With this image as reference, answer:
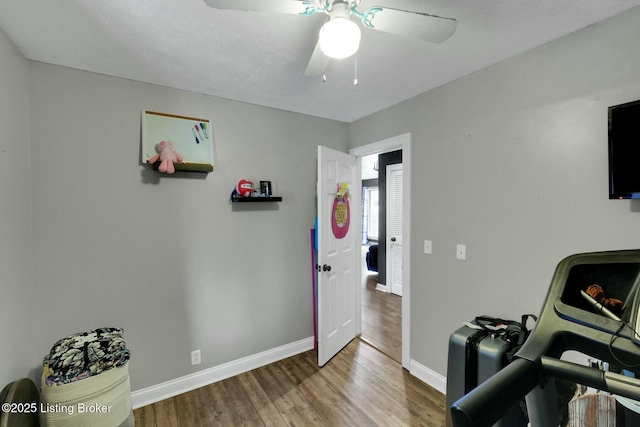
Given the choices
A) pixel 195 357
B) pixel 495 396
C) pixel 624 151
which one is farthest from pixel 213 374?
pixel 624 151

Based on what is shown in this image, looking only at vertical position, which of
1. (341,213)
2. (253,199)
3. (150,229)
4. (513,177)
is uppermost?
(513,177)

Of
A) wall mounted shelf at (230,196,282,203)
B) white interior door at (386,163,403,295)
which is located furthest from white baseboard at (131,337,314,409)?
white interior door at (386,163,403,295)

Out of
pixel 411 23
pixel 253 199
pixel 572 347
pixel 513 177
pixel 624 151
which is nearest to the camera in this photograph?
pixel 572 347

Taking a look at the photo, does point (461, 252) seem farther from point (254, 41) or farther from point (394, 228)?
point (394, 228)

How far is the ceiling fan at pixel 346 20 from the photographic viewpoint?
1.00 meters

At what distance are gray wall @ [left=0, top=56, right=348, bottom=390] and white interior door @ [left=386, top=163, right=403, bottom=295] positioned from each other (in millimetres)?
2266

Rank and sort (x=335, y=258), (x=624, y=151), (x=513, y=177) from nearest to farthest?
(x=624, y=151)
(x=513, y=177)
(x=335, y=258)

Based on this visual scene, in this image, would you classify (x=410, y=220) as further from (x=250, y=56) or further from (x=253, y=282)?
(x=250, y=56)

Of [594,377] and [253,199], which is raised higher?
[253,199]

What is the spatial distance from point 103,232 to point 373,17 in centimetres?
214

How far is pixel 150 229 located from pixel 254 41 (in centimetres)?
153

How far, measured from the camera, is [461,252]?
2057 mm

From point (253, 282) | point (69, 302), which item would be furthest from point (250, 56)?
point (69, 302)

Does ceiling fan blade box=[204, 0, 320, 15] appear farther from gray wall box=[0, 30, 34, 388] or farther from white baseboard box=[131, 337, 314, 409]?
white baseboard box=[131, 337, 314, 409]
